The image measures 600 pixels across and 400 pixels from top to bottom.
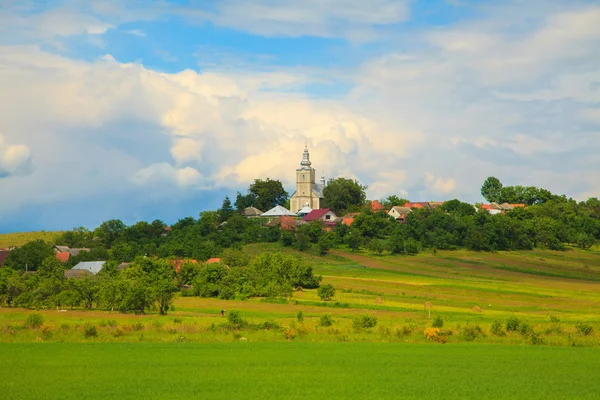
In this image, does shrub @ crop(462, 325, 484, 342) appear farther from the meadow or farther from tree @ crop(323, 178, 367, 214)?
tree @ crop(323, 178, 367, 214)

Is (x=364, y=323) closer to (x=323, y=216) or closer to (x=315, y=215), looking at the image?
(x=323, y=216)

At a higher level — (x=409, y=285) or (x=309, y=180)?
(x=309, y=180)

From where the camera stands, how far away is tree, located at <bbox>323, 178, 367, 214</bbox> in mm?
175625

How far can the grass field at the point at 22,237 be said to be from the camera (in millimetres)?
161625

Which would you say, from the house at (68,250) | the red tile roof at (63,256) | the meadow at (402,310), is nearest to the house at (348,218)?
the meadow at (402,310)

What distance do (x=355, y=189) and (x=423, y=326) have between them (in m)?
129

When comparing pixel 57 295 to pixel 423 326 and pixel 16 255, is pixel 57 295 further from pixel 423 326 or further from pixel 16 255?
pixel 16 255

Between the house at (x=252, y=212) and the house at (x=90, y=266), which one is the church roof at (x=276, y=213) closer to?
the house at (x=252, y=212)

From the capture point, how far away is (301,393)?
2647cm

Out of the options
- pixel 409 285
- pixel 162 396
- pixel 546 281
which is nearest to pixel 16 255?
pixel 409 285

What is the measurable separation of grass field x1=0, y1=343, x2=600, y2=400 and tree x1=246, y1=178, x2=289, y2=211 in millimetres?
150309

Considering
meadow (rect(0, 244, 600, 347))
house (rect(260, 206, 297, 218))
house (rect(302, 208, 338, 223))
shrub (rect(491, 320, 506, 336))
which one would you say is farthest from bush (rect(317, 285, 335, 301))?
house (rect(260, 206, 297, 218))

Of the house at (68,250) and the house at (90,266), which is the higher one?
the house at (68,250)

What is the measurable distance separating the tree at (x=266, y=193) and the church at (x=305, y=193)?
405 cm
